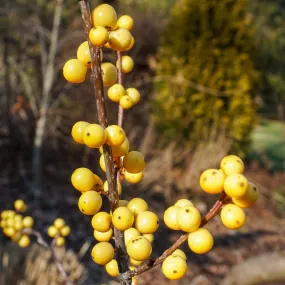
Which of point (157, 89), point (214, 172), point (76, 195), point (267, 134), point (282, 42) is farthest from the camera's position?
point (282, 42)

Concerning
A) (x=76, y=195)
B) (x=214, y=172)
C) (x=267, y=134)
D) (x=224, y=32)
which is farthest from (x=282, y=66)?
(x=214, y=172)

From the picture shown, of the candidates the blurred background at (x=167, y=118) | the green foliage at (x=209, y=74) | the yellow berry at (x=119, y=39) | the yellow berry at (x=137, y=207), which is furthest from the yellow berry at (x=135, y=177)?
the green foliage at (x=209, y=74)

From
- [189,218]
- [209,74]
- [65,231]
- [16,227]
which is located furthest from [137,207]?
[209,74]

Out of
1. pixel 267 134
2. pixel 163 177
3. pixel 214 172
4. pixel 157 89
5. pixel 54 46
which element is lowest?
pixel 267 134

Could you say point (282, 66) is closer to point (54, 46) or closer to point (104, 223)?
point (54, 46)

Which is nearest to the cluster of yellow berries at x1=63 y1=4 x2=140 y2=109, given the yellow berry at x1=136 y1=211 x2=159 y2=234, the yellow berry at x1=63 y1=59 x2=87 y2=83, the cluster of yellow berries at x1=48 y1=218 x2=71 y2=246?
the yellow berry at x1=63 y1=59 x2=87 y2=83

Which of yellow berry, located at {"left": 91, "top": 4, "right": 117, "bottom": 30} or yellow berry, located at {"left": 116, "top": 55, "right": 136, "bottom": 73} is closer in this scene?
yellow berry, located at {"left": 91, "top": 4, "right": 117, "bottom": 30}

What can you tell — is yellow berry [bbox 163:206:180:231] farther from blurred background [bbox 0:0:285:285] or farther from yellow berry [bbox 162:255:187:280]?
blurred background [bbox 0:0:285:285]
